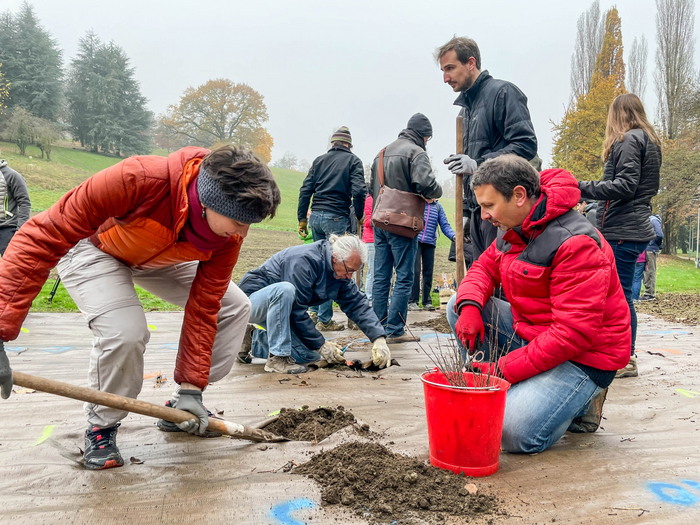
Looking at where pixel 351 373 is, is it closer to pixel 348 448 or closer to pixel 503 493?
pixel 348 448

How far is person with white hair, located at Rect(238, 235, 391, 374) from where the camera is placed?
364 centimetres

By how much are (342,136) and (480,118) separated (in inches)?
91.2

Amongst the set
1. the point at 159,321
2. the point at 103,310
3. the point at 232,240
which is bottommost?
the point at 159,321

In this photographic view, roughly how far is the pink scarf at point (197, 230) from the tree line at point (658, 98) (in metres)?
24.6

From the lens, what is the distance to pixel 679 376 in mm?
3592

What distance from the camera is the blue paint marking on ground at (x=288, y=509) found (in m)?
1.68

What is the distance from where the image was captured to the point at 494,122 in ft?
11.4

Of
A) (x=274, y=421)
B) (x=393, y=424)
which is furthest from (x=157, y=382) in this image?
(x=393, y=424)

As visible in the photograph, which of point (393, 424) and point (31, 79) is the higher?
point (31, 79)

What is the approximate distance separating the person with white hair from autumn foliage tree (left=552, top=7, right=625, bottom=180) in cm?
2343

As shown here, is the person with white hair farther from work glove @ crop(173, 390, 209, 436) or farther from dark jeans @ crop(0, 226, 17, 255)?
dark jeans @ crop(0, 226, 17, 255)

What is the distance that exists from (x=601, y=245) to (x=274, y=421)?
1.72 meters

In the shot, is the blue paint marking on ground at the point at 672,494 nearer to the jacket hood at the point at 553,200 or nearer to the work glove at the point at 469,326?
the work glove at the point at 469,326

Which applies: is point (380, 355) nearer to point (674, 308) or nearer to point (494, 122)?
point (494, 122)
